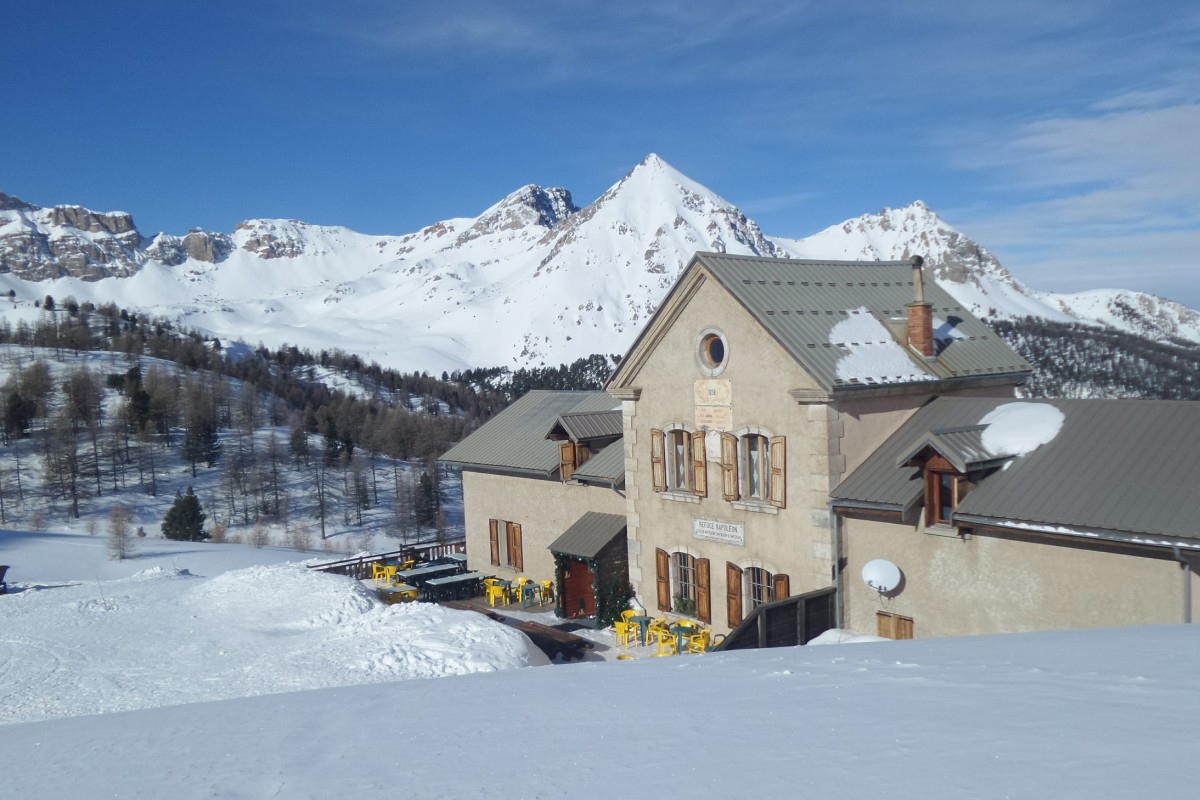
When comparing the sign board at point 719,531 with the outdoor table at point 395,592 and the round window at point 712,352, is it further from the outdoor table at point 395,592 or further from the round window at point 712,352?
the outdoor table at point 395,592

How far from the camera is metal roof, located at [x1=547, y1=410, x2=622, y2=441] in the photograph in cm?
2309

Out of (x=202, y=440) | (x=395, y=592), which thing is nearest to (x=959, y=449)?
(x=395, y=592)

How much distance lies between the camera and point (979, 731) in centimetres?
565

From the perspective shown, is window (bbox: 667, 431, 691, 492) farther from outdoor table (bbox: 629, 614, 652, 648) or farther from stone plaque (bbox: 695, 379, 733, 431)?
outdoor table (bbox: 629, 614, 652, 648)

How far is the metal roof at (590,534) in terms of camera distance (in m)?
21.3

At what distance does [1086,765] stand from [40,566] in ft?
136

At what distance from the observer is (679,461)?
19281mm

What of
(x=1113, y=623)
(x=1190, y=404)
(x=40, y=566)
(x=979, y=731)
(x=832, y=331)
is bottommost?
(x=40, y=566)

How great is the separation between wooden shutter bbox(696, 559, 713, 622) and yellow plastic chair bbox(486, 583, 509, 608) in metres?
7.08

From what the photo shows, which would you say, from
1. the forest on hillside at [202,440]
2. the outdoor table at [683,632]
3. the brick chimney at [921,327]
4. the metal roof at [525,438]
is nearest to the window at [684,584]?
the outdoor table at [683,632]

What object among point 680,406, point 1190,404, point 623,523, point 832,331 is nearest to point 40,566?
point 623,523

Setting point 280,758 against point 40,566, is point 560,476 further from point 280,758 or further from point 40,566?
point 40,566

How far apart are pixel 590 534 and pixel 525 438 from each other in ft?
18.3

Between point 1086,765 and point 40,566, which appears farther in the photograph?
point 40,566
